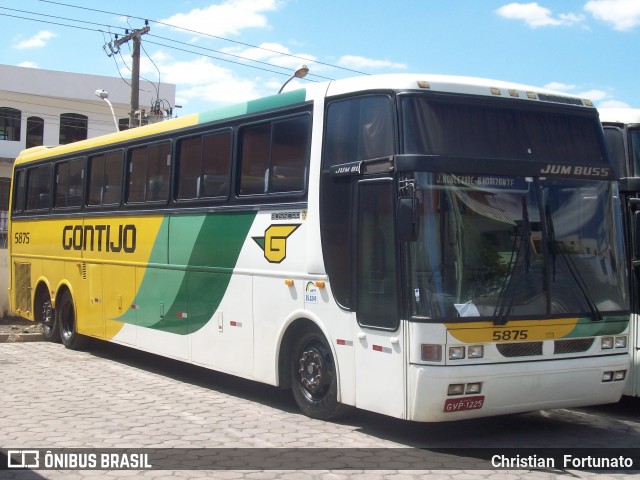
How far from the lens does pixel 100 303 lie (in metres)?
13.7

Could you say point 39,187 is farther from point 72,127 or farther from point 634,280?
point 72,127

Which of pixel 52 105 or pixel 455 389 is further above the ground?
pixel 52 105

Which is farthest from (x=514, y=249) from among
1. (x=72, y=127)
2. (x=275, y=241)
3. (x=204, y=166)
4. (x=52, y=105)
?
(x=72, y=127)

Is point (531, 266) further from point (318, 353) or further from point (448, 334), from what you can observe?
point (318, 353)

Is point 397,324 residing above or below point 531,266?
below

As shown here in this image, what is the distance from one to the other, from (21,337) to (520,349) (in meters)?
11.1

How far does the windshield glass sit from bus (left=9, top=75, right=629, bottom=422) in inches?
0.6

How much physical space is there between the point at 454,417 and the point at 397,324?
94 cm

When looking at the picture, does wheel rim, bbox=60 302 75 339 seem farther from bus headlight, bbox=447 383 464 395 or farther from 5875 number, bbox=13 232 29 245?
bus headlight, bbox=447 383 464 395

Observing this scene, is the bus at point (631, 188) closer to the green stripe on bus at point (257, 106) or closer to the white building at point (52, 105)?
the green stripe on bus at point (257, 106)

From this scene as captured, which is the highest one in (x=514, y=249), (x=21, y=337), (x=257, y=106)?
(x=257, y=106)

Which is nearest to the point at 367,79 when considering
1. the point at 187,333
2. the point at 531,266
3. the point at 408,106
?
the point at 408,106

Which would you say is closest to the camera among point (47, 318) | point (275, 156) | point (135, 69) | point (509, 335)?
point (509, 335)

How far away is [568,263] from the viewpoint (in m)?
8.01
